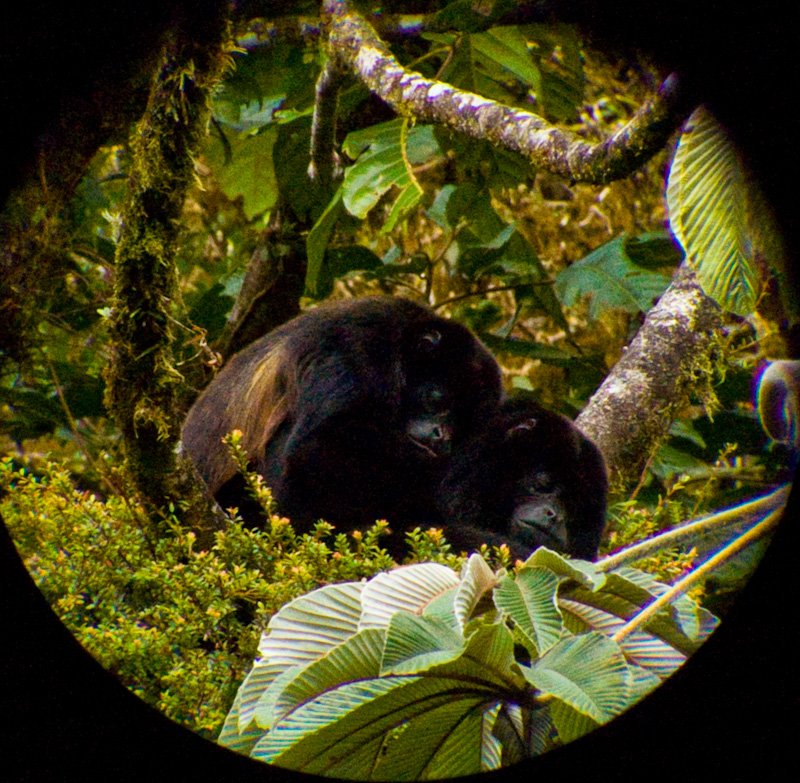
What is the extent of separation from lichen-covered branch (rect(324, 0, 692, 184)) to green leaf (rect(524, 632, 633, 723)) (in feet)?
2.28

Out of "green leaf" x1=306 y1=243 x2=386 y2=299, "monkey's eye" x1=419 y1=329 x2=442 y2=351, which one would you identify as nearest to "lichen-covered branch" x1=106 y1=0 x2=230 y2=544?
"monkey's eye" x1=419 y1=329 x2=442 y2=351

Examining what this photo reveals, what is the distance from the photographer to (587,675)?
837mm

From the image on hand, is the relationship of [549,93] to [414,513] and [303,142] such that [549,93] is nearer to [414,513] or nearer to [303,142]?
[303,142]

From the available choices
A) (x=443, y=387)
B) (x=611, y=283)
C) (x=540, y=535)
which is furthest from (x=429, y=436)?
(x=611, y=283)

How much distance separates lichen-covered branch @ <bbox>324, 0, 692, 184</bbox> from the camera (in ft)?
3.59

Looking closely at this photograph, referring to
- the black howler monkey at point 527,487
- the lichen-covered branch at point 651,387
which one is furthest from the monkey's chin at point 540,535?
the lichen-covered branch at point 651,387

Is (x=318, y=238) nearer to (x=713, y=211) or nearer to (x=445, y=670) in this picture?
(x=713, y=211)

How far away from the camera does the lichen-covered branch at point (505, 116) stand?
109cm

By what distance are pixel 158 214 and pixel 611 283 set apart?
1359mm

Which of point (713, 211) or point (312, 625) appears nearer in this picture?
point (312, 625)

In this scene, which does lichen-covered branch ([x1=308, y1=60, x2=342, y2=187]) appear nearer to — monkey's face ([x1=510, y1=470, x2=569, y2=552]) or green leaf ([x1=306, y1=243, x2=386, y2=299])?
green leaf ([x1=306, y1=243, x2=386, y2=299])

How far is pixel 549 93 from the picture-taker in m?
1.92

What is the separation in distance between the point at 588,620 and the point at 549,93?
4.62ft

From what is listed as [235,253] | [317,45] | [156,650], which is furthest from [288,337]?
[156,650]
